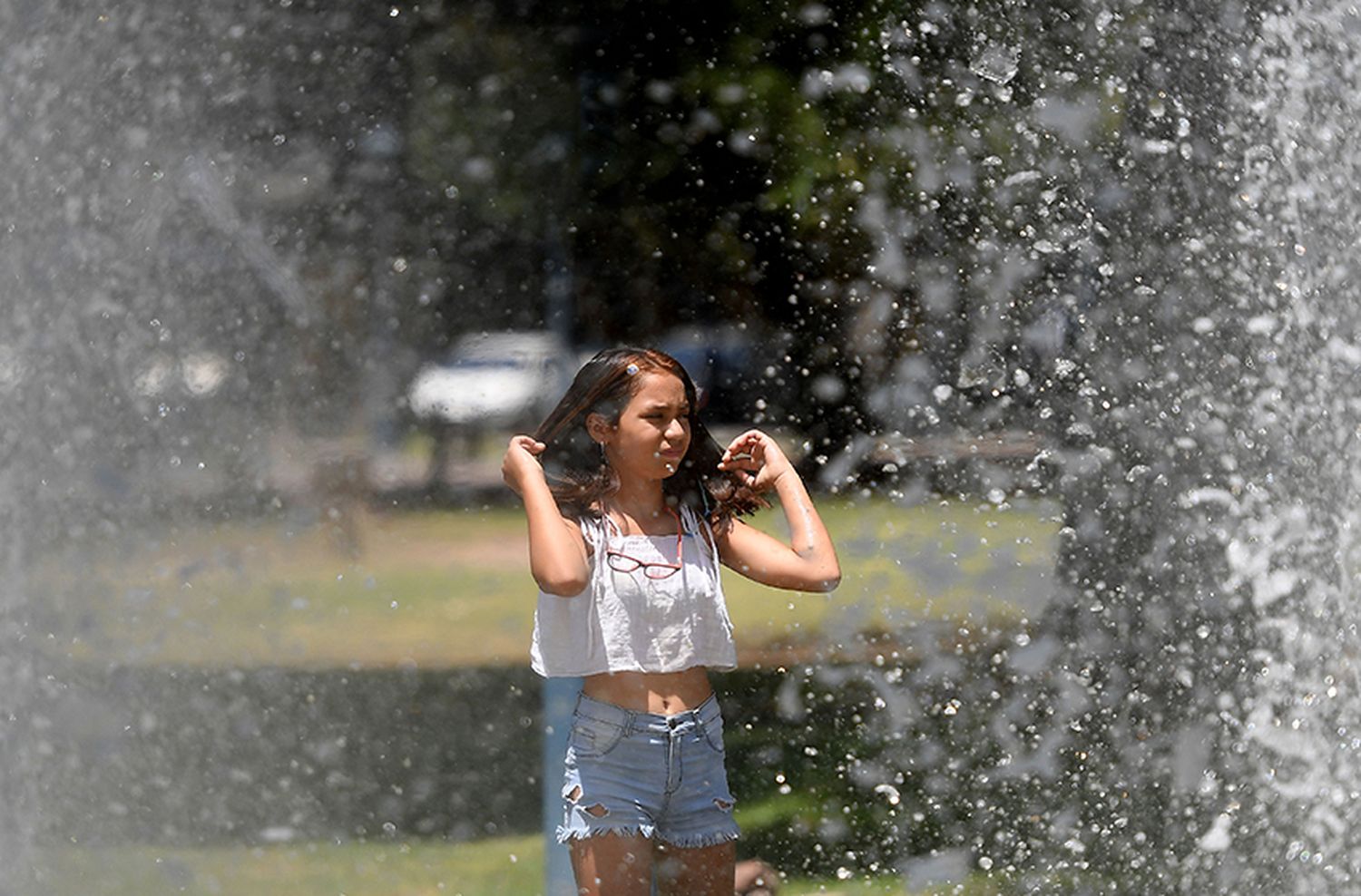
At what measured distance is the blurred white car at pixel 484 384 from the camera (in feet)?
19.9

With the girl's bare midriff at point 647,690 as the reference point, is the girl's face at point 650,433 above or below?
above

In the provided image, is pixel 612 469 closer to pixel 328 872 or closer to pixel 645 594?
pixel 645 594

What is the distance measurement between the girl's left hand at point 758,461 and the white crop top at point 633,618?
149mm

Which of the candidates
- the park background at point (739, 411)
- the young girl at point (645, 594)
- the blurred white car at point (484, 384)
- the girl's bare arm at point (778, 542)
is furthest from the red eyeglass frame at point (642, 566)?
the blurred white car at point (484, 384)

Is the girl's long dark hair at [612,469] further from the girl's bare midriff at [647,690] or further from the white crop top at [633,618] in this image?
the girl's bare midriff at [647,690]

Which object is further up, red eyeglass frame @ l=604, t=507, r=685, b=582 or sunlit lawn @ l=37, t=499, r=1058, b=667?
sunlit lawn @ l=37, t=499, r=1058, b=667

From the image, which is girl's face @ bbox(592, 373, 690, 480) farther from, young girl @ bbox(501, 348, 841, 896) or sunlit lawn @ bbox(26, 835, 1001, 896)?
sunlit lawn @ bbox(26, 835, 1001, 896)

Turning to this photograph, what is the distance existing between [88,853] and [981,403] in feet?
9.16

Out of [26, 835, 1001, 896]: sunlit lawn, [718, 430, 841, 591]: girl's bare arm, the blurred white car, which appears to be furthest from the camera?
the blurred white car

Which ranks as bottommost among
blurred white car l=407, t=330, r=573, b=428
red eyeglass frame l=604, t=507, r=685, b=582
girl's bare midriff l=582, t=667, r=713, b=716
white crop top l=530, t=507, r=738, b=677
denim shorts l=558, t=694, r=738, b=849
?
denim shorts l=558, t=694, r=738, b=849

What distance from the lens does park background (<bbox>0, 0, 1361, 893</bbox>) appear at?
3.04 meters

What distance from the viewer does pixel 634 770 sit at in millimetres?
2295

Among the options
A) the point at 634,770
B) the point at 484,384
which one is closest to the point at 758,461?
the point at 634,770

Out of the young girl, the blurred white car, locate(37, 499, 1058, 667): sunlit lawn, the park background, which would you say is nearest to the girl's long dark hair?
the young girl
